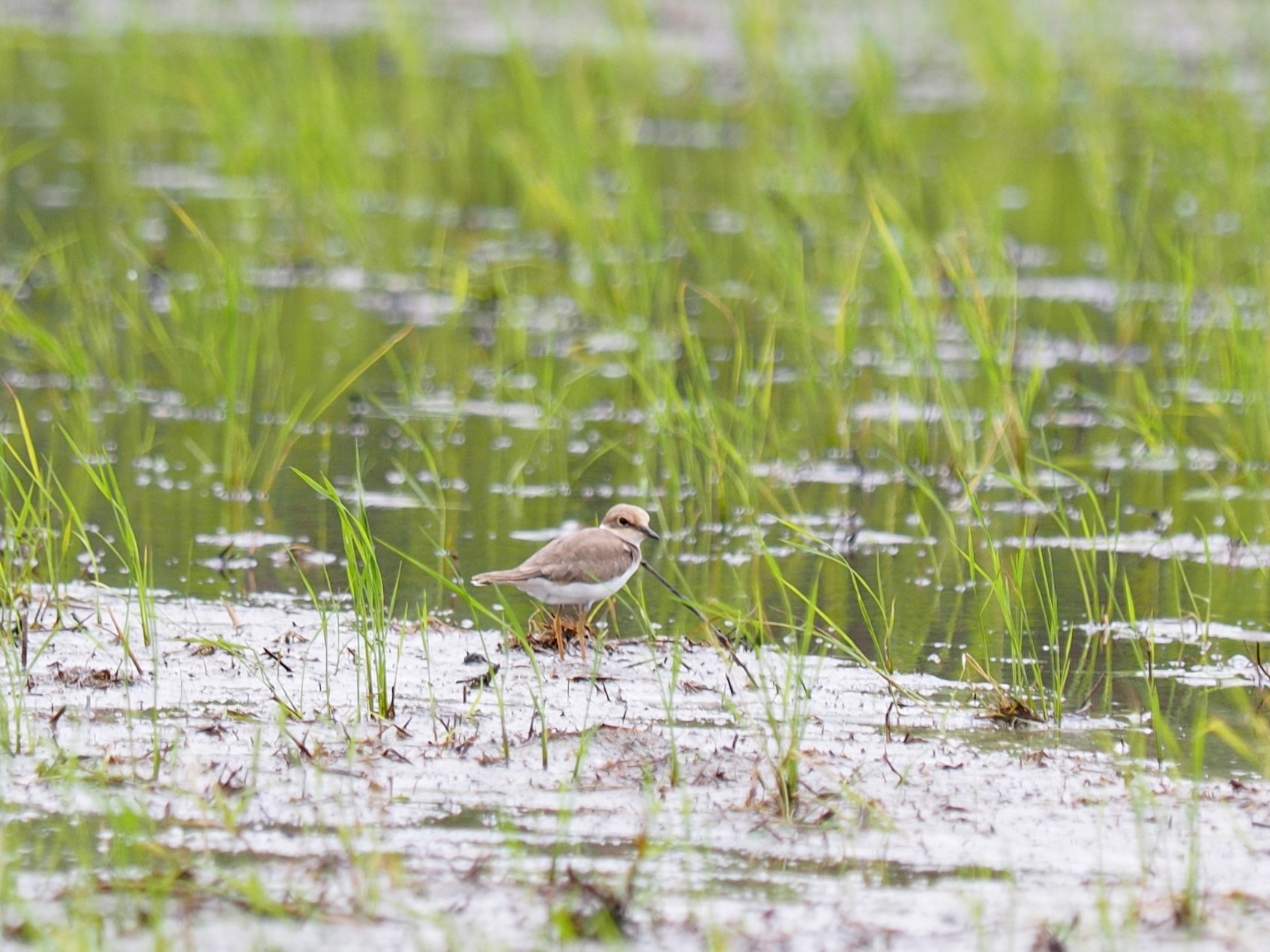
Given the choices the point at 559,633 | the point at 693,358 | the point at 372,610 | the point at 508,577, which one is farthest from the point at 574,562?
the point at 693,358

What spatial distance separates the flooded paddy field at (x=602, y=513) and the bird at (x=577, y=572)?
0.64ft

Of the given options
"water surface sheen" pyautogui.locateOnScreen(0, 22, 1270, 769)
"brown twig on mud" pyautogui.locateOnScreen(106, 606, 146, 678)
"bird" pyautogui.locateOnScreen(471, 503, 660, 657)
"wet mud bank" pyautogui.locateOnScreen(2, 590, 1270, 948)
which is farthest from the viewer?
"water surface sheen" pyautogui.locateOnScreen(0, 22, 1270, 769)

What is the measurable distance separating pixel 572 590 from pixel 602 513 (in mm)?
1522

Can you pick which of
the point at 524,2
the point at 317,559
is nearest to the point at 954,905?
the point at 317,559

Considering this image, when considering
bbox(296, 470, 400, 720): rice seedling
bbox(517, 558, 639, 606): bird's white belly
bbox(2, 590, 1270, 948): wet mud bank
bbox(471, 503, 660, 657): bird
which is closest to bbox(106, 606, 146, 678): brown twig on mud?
bbox(2, 590, 1270, 948): wet mud bank

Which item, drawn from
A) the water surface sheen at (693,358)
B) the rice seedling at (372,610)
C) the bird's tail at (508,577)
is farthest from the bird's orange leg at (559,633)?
the rice seedling at (372,610)

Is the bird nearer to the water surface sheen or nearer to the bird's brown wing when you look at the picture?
the bird's brown wing

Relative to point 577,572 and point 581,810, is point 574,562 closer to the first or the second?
point 577,572

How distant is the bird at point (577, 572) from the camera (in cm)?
502

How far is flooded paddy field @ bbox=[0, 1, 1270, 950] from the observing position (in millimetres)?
3777

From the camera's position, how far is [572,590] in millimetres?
5051

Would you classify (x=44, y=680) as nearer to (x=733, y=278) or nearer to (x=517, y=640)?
(x=517, y=640)

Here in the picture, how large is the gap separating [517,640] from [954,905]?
1932 mm

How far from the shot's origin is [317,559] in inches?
240
